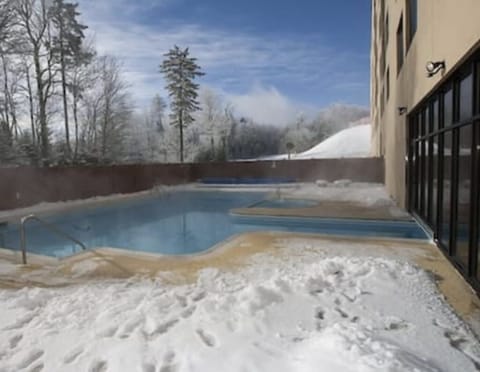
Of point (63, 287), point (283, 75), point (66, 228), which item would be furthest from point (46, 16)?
point (283, 75)

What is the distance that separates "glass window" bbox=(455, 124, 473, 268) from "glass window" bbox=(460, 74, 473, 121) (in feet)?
0.41

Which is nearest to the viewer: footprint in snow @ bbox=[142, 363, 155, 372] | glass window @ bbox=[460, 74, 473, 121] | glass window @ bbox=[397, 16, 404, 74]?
footprint in snow @ bbox=[142, 363, 155, 372]

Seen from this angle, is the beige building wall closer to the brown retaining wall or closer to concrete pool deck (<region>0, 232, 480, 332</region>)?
concrete pool deck (<region>0, 232, 480, 332</region>)

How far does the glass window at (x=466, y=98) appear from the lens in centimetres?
340

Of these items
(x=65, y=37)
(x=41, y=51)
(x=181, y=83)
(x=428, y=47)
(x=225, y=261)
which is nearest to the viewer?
(x=225, y=261)

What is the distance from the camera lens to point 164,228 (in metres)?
9.12

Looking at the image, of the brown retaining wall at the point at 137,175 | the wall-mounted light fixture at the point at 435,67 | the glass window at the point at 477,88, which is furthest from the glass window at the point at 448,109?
the brown retaining wall at the point at 137,175

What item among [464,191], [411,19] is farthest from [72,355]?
[411,19]

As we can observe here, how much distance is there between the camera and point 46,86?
1723 cm

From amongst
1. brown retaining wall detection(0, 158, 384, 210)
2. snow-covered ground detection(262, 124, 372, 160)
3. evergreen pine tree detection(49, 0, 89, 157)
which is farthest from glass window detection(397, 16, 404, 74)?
snow-covered ground detection(262, 124, 372, 160)

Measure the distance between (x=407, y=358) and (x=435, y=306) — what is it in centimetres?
117

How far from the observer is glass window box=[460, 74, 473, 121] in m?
3.40

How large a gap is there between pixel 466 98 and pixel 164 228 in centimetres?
710

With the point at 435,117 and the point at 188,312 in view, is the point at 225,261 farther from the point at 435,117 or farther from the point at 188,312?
the point at 435,117
